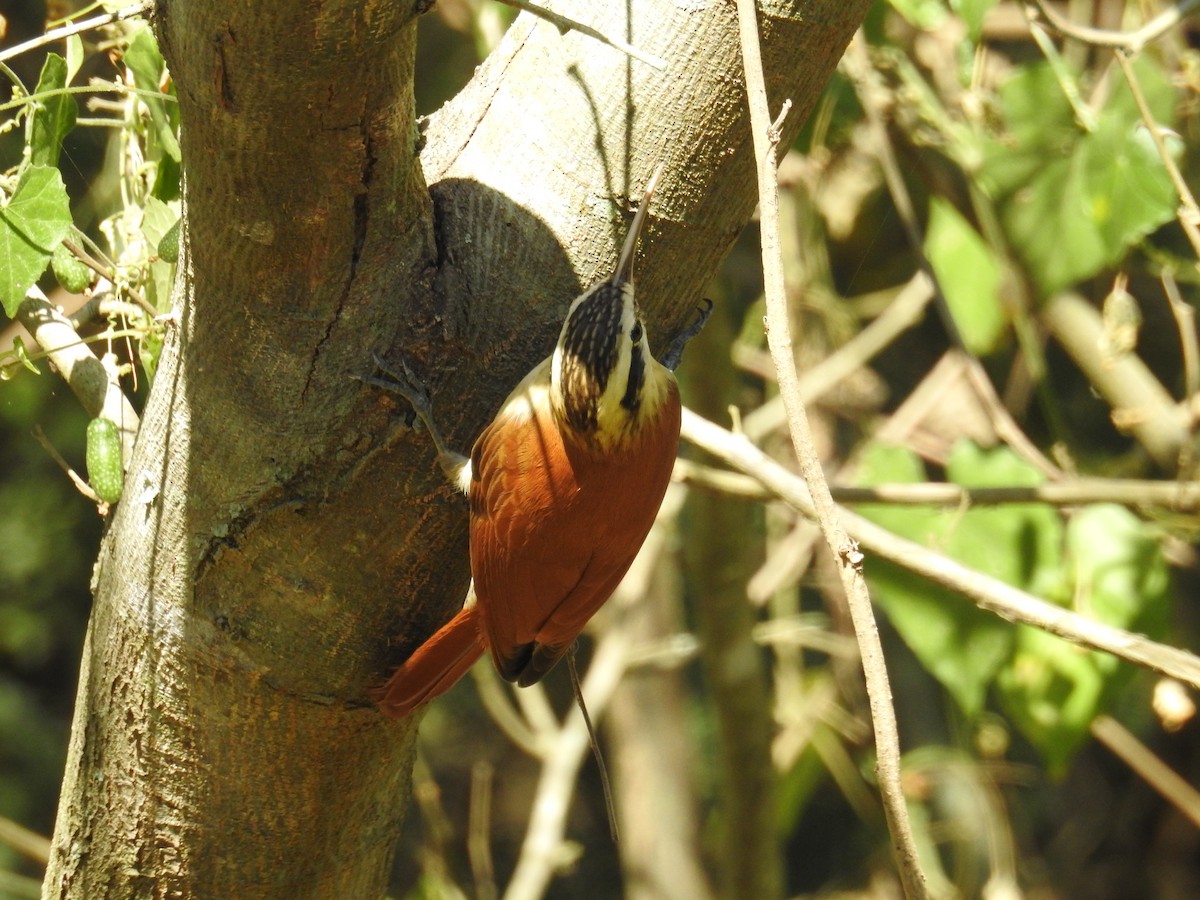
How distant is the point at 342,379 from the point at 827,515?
1.64ft

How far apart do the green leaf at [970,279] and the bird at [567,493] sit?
4.55 feet

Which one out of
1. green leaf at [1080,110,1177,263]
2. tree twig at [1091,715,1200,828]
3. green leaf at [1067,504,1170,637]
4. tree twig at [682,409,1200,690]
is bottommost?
tree twig at [1091,715,1200,828]

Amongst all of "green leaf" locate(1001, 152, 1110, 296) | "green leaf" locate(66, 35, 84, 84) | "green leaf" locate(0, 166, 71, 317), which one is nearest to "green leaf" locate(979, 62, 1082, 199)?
"green leaf" locate(1001, 152, 1110, 296)

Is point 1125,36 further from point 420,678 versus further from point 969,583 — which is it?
point 420,678

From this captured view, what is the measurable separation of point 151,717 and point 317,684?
0.61 feet

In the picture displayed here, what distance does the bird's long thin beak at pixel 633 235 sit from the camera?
3.83ft

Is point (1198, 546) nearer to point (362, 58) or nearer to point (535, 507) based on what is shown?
point (535, 507)

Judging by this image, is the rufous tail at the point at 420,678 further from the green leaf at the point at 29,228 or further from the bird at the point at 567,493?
the green leaf at the point at 29,228

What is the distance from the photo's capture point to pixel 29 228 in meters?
1.21

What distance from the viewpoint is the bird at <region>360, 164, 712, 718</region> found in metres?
1.50

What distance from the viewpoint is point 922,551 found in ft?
5.21

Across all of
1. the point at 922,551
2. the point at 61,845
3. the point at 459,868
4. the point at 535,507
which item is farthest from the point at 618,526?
the point at 459,868

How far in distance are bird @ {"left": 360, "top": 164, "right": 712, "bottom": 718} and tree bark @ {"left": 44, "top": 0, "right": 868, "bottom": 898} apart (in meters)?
0.22

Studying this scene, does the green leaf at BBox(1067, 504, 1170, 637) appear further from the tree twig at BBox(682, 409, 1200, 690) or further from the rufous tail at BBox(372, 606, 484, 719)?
the rufous tail at BBox(372, 606, 484, 719)
